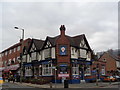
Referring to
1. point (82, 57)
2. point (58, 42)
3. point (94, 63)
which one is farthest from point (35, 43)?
point (94, 63)

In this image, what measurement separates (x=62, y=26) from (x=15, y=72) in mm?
20927

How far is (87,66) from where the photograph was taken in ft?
120

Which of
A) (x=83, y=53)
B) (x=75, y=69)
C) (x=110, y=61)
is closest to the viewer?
(x=75, y=69)

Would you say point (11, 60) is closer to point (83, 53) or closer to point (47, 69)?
point (47, 69)

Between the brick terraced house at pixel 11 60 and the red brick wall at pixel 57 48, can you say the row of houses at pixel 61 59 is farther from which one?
the brick terraced house at pixel 11 60

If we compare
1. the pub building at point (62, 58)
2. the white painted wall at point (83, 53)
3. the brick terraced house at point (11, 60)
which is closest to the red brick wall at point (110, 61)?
the pub building at point (62, 58)

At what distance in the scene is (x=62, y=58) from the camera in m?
32.3

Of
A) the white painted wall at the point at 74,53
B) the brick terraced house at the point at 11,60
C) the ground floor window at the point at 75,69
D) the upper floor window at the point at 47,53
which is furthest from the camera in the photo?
the brick terraced house at the point at 11,60

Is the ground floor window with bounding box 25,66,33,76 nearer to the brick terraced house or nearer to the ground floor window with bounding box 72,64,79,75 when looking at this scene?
the brick terraced house

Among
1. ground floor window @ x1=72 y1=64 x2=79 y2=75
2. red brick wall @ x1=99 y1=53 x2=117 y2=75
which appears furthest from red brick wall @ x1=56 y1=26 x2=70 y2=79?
red brick wall @ x1=99 y1=53 x2=117 y2=75

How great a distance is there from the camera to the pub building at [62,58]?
3213 cm

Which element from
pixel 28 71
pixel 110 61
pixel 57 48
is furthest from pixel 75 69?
pixel 110 61

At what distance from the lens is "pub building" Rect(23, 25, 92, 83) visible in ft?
105

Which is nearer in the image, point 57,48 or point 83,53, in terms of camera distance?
point 57,48
